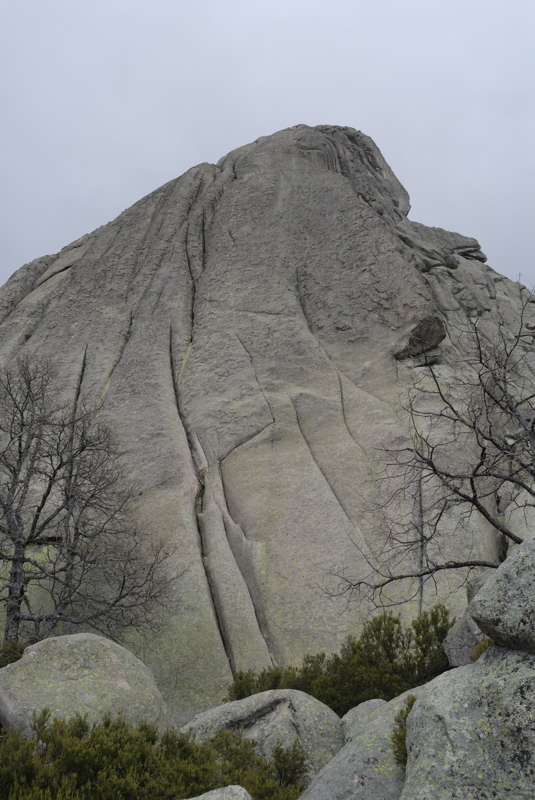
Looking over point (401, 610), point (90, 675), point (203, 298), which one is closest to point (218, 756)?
point (90, 675)

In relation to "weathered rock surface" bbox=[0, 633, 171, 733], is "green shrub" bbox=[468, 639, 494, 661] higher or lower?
lower

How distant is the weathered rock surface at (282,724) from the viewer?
27.7 feet

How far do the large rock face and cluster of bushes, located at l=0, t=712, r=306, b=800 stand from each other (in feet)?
21.7

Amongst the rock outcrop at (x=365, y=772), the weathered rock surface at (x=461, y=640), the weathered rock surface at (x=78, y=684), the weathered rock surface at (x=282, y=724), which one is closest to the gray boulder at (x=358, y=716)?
the weathered rock surface at (x=282, y=724)

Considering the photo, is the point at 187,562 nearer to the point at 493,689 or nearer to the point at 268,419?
the point at 268,419

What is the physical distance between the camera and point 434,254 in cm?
3256

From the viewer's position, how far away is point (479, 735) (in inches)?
214

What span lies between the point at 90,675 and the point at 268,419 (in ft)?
39.9

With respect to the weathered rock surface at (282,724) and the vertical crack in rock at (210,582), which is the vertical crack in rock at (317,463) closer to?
the vertical crack in rock at (210,582)

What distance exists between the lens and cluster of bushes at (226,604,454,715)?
1144 centimetres

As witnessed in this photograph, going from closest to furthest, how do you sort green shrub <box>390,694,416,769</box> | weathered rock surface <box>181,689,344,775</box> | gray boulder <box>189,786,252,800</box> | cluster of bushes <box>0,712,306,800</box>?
gray boulder <box>189,786,252,800</box>, cluster of bushes <box>0,712,306,800</box>, green shrub <box>390,694,416,769</box>, weathered rock surface <box>181,689,344,775</box>

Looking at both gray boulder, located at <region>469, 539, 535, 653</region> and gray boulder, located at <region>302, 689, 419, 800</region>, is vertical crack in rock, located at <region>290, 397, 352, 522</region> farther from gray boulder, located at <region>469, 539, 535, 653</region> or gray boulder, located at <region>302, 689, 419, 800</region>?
gray boulder, located at <region>469, 539, 535, 653</region>

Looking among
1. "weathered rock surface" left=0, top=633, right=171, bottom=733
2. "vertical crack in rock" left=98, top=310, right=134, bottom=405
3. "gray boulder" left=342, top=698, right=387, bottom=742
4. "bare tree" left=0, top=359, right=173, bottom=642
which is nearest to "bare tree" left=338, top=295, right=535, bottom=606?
"gray boulder" left=342, top=698, right=387, bottom=742

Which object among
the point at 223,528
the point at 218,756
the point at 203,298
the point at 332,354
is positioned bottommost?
the point at 218,756
